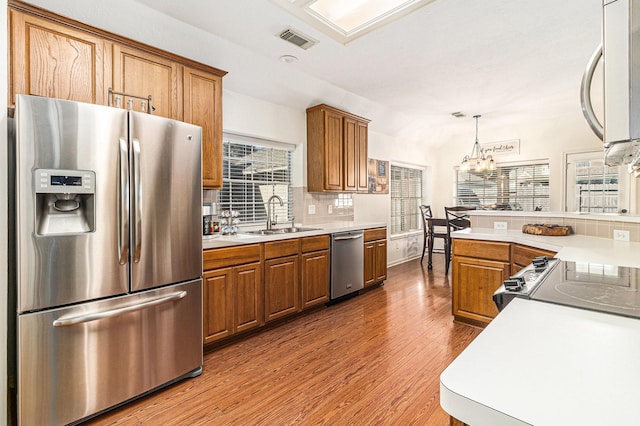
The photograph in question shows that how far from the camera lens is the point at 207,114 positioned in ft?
9.18

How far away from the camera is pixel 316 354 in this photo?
8.40ft

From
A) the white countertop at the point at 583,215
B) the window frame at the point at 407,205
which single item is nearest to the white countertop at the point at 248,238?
the white countertop at the point at 583,215

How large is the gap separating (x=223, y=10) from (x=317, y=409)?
2.80m

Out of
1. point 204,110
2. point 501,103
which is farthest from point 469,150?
point 204,110

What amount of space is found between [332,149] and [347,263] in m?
1.46

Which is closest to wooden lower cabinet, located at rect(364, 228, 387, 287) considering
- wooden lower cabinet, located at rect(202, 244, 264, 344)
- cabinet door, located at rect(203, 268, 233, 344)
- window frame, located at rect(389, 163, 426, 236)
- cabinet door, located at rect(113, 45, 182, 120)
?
window frame, located at rect(389, 163, 426, 236)

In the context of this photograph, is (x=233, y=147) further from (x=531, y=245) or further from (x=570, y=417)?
(x=570, y=417)

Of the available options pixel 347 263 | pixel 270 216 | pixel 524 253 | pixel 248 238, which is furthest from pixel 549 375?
pixel 270 216

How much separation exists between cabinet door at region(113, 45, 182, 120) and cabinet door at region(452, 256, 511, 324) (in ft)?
9.40

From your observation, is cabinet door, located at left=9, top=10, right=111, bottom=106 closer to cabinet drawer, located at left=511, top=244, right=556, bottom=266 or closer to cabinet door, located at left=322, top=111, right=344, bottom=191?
cabinet door, located at left=322, top=111, right=344, bottom=191

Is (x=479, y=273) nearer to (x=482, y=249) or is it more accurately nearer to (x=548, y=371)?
(x=482, y=249)

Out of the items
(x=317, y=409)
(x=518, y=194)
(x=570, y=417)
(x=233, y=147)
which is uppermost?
(x=233, y=147)

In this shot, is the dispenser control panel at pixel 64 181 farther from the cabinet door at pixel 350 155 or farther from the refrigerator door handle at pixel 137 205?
the cabinet door at pixel 350 155

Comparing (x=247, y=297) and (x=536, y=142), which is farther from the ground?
(x=536, y=142)
